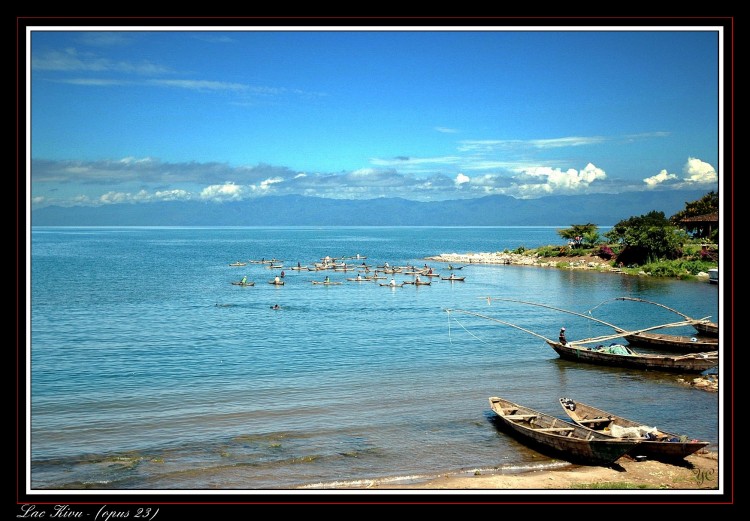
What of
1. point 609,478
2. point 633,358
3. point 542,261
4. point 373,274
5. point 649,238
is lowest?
point 609,478

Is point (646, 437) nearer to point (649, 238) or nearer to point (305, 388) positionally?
point (305, 388)

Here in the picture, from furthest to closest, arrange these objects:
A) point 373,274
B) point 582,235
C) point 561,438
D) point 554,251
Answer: point 554,251 → point 582,235 → point 373,274 → point 561,438

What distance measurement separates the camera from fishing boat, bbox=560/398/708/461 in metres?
13.7

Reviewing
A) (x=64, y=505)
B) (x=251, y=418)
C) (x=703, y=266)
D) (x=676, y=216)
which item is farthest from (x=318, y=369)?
(x=676, y=216)

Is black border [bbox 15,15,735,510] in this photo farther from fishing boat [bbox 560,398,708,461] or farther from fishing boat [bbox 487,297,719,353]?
fishing boat [bbox 487,297,719,353]

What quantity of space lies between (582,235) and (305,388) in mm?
56822

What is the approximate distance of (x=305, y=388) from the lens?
21.5 metres

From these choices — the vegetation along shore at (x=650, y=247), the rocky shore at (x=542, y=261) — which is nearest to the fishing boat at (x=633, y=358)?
the vegetation along shore at (x=650, y=247)

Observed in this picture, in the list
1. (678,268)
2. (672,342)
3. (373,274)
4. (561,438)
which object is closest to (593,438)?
(561,438)

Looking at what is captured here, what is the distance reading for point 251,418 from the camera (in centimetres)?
1831

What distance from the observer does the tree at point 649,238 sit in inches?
2138

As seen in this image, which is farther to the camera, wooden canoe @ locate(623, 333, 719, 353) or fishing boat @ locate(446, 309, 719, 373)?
wooden canoe @ locate(623, 333, 719, 353)

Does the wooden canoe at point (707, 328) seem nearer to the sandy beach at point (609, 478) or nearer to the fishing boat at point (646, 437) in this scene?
the fishing boat at point (646, 437)

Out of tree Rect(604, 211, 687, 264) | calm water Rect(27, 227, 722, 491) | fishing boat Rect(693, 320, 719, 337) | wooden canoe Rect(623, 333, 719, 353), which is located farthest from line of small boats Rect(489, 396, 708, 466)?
tree Rect(604, 211, 687, 264)
